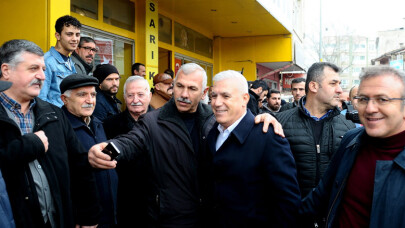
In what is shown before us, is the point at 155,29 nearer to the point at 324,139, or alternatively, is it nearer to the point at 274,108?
the point at 274,108

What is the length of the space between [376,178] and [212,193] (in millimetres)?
1177

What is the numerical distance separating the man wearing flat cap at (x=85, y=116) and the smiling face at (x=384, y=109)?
2.33 meters

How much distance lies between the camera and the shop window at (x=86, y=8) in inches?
278

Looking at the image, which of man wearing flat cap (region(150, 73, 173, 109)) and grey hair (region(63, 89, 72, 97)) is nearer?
grey hair (region(63, 89, 72, 97))

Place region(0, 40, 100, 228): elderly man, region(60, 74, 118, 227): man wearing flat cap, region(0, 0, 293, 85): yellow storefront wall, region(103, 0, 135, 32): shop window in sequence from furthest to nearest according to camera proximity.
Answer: region(103, 0, 135, 32): shop window, region(0, 0, 293, 85): yellow storefront wall, region(60, 74, 118, 227): man wearing flat cap, region(0, 40, 100, 228): elderly man

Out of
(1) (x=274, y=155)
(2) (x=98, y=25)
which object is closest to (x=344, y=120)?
(1) (x=274, y=155)

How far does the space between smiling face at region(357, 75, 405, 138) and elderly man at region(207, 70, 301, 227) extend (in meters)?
0.62

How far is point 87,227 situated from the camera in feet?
9.97

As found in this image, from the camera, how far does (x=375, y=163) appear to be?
2.25 meters

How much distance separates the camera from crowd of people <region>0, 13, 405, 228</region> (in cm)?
222

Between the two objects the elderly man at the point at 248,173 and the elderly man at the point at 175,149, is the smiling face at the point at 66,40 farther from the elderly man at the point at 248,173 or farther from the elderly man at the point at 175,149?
the elderly man at the point at 248,173

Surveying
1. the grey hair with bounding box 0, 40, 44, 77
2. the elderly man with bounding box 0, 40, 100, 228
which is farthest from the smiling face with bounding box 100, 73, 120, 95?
the grey hair with bounding box 0, 40, 44, 77

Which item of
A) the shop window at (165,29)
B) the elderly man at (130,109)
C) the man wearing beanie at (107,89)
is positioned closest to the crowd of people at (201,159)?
the elderly man at (130,109)

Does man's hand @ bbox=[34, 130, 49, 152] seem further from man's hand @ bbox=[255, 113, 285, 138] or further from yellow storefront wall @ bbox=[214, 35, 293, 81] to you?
yellow storefront wall @ bbox=[214, 35, 293, 81]
